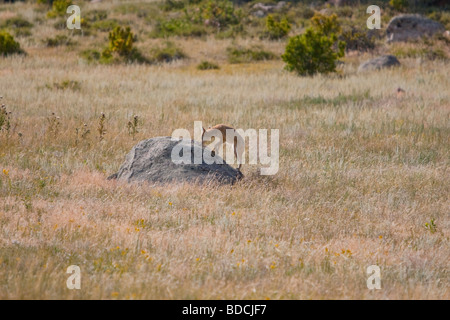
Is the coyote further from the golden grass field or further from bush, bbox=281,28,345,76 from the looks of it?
bush, bbox=281,28,345,76

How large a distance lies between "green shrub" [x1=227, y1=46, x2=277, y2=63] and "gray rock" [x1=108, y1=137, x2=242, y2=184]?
1650cm

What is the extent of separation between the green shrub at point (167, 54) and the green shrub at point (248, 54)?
2334 millimetres

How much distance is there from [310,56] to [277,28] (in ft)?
27.1

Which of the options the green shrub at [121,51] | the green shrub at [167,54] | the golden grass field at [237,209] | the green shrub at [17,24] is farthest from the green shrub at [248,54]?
the green shrub at [17,24]

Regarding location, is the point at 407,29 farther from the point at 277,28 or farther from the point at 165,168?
the point at 165,168

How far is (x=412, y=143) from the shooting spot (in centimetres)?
1016

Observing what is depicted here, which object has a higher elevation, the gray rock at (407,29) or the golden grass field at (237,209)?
the gray rock at (407,29)

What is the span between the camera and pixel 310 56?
780 inches

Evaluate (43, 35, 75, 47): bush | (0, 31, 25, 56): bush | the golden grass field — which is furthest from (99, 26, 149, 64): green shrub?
the golden grass field

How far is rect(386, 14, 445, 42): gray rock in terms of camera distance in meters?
26.6

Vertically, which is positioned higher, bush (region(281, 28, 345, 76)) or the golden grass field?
bush (region(281, 28, 345, 76))

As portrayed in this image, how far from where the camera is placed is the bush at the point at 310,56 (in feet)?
64.3

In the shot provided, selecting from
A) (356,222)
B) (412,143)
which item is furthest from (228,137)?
(412,143)

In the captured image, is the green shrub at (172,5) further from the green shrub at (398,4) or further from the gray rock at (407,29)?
the gray rock at (407,29)
